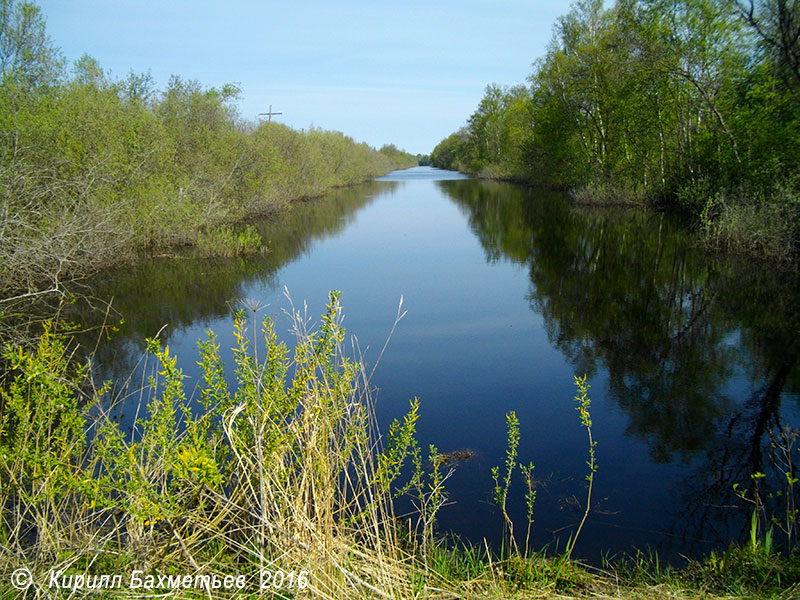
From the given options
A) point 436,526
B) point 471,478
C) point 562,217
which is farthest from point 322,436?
point 562,217

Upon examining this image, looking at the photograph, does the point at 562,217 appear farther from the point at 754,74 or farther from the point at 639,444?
the point at 639,444

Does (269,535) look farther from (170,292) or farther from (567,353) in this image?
(170,292)

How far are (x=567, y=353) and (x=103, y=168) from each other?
11043 mm

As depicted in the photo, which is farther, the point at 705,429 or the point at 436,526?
the point at 705,429

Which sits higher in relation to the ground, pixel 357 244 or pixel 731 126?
pixel 731 126

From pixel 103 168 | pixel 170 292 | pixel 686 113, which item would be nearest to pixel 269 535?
pixel 170 292

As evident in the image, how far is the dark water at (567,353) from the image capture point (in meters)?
4.61

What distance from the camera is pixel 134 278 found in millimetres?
13703

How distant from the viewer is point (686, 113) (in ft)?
71.1

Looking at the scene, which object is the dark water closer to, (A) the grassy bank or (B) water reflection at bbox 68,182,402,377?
(B) water reflection at bbox 68,182,402,377

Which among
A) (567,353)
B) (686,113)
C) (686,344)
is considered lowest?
(567,353)

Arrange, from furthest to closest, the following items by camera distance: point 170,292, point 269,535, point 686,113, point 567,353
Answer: point 686,113 → point 170,292 → point 567,353 → point 269,535

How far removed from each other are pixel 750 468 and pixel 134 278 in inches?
505

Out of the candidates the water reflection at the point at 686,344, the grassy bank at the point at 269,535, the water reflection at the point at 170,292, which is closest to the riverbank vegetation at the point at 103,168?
the water reflection at the point at 170,292
